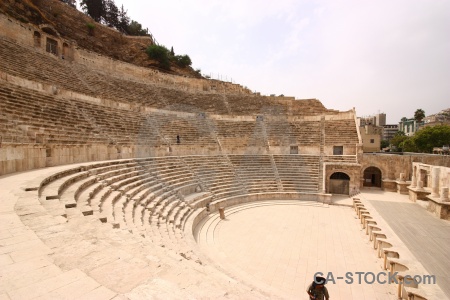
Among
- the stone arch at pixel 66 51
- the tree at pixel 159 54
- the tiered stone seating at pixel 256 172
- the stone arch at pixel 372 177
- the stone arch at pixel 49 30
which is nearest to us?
the tiered stone seating at pixel 256 172

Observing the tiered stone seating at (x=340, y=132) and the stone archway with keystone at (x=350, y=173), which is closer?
the stone archway with keystone at (x=350, y=173)

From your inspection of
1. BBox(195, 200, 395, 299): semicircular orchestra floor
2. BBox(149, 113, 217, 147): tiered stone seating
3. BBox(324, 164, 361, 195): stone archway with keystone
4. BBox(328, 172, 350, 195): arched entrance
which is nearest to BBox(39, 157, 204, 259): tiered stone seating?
BBox(195, 200, 395, 299): semicircular orchestra floor

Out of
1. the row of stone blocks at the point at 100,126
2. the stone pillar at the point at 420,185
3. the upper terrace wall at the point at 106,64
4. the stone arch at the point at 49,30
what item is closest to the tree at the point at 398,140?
the upper terrace wall at the point at 106,64

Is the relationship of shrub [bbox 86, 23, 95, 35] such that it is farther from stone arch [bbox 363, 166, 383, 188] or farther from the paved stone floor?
stone arch [bbox 363, 166, 383, 188]

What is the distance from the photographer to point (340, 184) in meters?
18.5

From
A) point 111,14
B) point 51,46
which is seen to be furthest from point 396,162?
point 111,14

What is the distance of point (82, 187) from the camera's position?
7.55 m

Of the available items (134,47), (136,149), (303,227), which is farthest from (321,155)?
(134,47)

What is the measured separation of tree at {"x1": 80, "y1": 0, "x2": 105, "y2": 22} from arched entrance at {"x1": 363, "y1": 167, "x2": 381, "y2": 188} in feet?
142

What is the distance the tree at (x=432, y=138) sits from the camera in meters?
33.0

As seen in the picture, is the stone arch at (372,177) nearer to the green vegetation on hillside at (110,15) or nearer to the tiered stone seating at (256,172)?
the tiered stone seating at (256,172)

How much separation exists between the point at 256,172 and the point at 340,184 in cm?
668

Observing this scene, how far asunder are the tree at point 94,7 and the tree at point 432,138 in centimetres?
5309

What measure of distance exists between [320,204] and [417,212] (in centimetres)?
521
